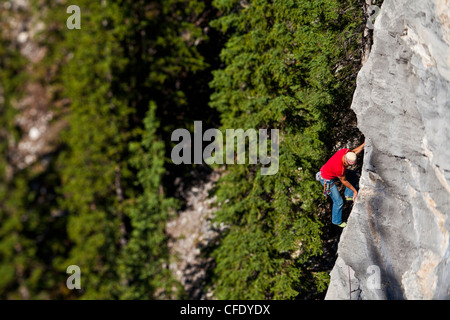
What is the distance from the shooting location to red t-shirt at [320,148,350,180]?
8316 millimetres

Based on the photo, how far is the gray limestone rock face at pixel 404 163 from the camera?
246 inches

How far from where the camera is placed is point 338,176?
8.49 metres

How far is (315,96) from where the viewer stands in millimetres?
8969

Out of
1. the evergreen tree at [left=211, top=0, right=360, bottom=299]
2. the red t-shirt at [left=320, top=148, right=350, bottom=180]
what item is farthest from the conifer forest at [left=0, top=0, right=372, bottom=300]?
the red t-shirt at [left=320, top=148, right=350, bottom=180]

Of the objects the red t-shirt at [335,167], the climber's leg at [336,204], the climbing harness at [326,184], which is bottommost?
the climber's leg at [336,204]

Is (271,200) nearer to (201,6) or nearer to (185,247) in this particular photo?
(185,247)

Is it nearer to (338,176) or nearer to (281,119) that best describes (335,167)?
(338,176)

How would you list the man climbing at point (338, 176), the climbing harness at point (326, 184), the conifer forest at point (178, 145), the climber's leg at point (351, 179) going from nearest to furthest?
the man climbing at point (338, 176) < the climbing harness at point (326, 184) < the climber's leg at point (351, 179) < the conifer forest at point (178, 145)

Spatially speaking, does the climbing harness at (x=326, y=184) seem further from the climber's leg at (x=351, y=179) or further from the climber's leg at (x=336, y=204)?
the climber's leg at (x=351, y=179)

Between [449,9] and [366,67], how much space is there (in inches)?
68.4

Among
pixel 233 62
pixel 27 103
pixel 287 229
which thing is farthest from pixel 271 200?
pixel 27 103

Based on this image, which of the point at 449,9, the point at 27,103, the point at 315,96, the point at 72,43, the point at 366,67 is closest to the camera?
the point at 449,9

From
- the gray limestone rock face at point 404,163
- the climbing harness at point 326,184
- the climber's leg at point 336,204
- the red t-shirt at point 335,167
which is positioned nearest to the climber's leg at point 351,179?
the climber's leg at point 336,204

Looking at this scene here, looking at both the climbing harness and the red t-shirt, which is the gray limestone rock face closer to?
the red t-shirt
